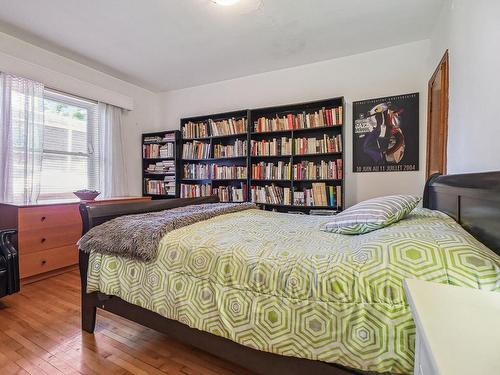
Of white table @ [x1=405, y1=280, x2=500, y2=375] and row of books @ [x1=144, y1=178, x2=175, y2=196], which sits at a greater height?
row of books @ [x1=144, y1=178, x2=175, y2=196]

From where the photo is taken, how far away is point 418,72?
2.79m

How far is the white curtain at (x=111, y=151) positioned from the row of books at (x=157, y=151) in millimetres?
404

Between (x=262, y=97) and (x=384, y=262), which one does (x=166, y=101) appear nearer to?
(x=262, y=97)

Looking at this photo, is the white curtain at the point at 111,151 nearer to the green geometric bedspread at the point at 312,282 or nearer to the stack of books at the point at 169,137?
the stack of books at the point at 169,137

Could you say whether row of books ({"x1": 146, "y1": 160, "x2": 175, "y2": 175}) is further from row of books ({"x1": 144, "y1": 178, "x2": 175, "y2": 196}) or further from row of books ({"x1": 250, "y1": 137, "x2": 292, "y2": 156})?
row of books ({"x1": 250, "y1": 137, "x2": 292, "y2": 156})

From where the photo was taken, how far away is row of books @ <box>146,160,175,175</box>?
157 inches

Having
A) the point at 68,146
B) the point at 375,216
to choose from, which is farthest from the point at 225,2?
the point at 68,146

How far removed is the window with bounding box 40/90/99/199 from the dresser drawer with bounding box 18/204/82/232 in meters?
0.63

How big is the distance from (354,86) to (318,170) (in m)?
1.10

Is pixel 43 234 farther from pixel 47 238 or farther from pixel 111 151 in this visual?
pixel 111 151

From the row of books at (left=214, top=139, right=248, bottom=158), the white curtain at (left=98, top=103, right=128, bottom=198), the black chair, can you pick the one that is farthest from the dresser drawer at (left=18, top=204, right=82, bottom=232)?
the row of books at (left=214, top=139, right=248, bottom=158)

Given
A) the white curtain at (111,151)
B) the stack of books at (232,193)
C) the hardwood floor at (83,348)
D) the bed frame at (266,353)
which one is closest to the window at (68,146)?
the white curtain at (111,151)

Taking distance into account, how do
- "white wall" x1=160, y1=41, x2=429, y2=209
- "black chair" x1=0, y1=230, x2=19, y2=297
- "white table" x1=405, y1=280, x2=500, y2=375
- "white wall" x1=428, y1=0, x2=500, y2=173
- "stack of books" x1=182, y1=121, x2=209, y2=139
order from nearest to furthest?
"white table" x1=405, y1=280, x2=500, y2=375 < "white wall" x1=428, y1=0, x2=500, y2=173 < "black chair" x1=0, y1=230, x2=19, y2=297 < "white wall" x1=160, y1=41, x2=429, y2=209 < "stack of books" x1=182, y1=121, x2=209, y2=139

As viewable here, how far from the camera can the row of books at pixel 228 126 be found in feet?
A: 11.4
